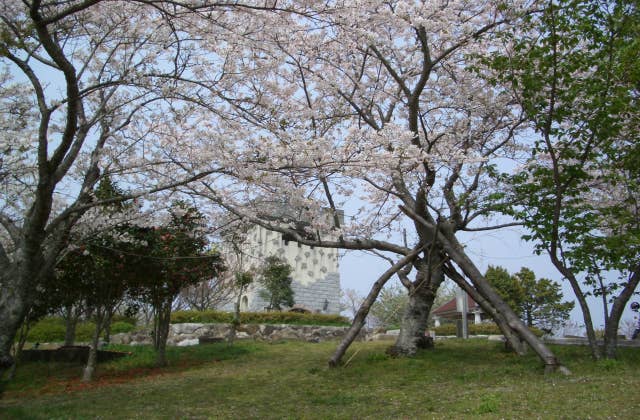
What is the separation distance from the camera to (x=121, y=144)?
7.68m

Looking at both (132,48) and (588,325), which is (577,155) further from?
(132,48)

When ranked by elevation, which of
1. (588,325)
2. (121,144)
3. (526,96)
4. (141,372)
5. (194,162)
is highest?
(526,96)

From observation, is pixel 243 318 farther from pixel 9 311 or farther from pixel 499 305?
pixel 9 311

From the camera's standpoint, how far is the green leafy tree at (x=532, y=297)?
23109mm

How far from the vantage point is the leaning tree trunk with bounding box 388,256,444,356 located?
9891 mm

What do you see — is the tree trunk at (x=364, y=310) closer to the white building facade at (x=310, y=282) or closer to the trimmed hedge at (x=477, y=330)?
the trimmed hedge at (x=477, y=330)

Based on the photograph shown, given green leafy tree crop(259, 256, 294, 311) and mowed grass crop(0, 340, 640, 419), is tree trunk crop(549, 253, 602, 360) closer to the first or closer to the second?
mowed grass crop(0, 340, 640, 419)

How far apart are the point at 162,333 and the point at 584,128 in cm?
898

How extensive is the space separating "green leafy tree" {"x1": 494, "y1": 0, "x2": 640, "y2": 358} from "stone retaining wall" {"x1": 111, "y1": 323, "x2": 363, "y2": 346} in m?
10.5

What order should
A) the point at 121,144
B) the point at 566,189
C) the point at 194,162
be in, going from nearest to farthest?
the point at 194,162
the point at 121,144
the point at 566,189

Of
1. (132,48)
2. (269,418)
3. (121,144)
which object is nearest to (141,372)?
(121,144)

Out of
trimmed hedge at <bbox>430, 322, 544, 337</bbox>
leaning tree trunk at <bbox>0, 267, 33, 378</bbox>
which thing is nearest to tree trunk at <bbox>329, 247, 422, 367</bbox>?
leaning tree trunk at <bbox>0, 267, 33, 378</bbox>

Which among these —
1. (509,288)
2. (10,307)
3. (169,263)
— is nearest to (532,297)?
(509,288)

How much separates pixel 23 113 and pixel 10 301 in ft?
9.35
